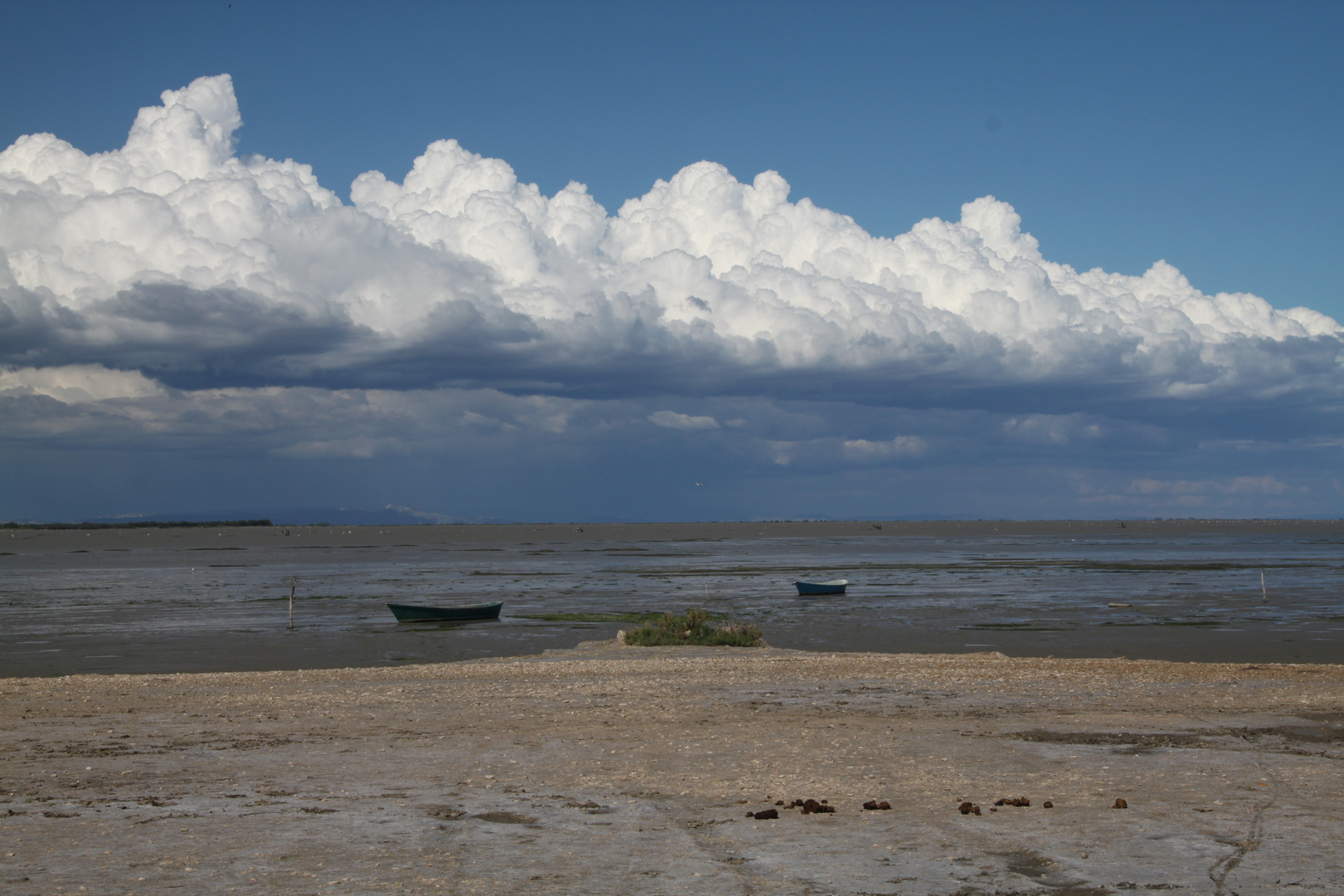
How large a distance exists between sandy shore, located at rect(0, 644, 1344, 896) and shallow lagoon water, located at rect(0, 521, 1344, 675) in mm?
12782

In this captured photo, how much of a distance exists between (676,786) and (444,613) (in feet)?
113

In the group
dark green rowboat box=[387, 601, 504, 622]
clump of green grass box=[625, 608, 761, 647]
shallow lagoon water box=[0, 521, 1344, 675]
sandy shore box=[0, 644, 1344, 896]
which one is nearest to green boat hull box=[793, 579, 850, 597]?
shallow lagoon water box=[0, 521, 1344, 675]

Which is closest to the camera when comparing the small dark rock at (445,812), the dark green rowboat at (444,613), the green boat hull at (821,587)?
the small dark rock at (445,812)

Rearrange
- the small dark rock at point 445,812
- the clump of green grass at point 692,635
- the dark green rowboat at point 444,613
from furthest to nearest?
1. the dark green rowboat at point 444,613
2. the clump of green grass at point 692,635
3. the small dark rock at point 445,812

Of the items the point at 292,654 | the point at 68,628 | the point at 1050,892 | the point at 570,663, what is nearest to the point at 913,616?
the point at 570,663

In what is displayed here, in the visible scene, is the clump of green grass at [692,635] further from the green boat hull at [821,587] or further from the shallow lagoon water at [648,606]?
the green boat hull at [821,587]

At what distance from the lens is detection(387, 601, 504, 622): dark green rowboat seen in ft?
148

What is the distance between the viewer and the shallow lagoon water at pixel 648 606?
35.3 m

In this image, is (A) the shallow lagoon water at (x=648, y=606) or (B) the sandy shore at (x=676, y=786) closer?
(B) the sandy shore at (x=676, y=786)

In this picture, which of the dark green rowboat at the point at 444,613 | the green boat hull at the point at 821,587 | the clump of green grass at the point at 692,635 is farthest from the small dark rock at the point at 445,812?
the green boat hull at the point at 821,587

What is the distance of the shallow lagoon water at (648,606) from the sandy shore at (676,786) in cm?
1278

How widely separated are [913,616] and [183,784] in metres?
36.9

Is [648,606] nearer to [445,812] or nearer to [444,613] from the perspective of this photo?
[444,613]

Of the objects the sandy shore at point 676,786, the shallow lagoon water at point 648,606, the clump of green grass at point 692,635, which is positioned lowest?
the shallow lagoon water at point 648,606
